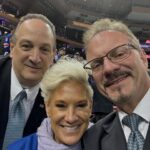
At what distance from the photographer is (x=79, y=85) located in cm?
185

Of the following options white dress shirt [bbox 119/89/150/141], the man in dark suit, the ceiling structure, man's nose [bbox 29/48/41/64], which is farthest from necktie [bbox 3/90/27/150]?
the ceiling structure

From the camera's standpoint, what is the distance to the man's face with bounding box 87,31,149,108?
1739 mm

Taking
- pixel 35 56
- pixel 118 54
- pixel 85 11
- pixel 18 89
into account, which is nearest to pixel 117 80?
pixel 118 54

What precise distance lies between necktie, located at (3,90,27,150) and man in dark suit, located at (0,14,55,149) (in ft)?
0.09

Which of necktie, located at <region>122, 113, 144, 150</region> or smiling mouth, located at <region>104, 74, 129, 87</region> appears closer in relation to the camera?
necktie, located at <region>122, 113, 144, 150</region>

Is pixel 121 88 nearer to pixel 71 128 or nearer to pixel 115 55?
pixel 115 55

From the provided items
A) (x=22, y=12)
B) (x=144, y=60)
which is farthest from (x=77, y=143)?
(x=22, y=12)

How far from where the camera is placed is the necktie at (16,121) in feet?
7.23

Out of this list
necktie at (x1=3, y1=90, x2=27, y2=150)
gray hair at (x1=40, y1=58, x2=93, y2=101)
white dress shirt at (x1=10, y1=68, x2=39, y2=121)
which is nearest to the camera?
gray hair at (x1=40, y1=58, x2=93, y2=101)

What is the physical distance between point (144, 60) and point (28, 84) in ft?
2.77

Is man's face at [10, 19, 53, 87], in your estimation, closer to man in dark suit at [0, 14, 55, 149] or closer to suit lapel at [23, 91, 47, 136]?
man in dark suit at [0, 14, 55, 149]

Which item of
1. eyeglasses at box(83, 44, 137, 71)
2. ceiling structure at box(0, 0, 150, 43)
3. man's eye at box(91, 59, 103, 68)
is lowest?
ceiling structure at box(0, 0, 150, 43)

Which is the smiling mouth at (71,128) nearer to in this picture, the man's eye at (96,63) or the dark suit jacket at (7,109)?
the man's eye at (96,63)

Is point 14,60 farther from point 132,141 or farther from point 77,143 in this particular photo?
point 132,141
